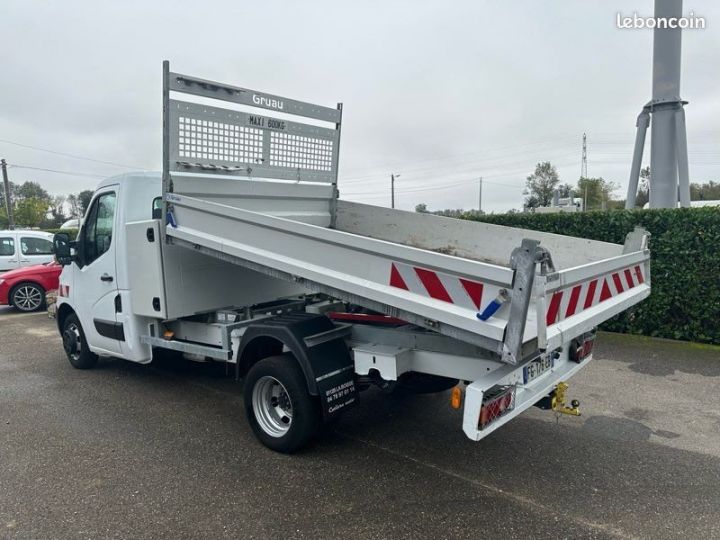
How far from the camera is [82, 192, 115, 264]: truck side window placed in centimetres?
528

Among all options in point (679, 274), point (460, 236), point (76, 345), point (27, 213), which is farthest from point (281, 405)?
point (27, 213)

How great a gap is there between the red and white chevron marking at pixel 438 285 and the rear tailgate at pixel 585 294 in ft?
1.11

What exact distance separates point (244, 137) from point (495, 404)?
11.0 ft

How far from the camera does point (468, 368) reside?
132 inches

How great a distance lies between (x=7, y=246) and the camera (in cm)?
1320

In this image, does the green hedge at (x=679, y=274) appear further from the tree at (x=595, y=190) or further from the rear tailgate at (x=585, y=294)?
the tree at (x=595, y=190)

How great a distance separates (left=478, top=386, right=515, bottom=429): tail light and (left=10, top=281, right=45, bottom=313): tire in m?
12.0

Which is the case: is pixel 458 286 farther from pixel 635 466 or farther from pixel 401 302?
pixel 635 466

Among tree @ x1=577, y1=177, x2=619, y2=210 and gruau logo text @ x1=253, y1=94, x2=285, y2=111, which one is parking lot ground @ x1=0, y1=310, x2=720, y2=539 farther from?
tree @ x1=577, y1=177, x2=619, y2=210

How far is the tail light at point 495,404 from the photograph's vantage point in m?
2.88

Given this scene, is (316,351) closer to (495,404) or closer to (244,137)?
(495,404)

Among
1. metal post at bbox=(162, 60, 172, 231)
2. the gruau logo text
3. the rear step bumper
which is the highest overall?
the gruau logo text

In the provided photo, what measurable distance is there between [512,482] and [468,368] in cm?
91

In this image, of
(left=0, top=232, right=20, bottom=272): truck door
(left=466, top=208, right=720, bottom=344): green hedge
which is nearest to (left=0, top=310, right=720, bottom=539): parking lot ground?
(left=466, top=208, right=720, bottom=344): green hedge
